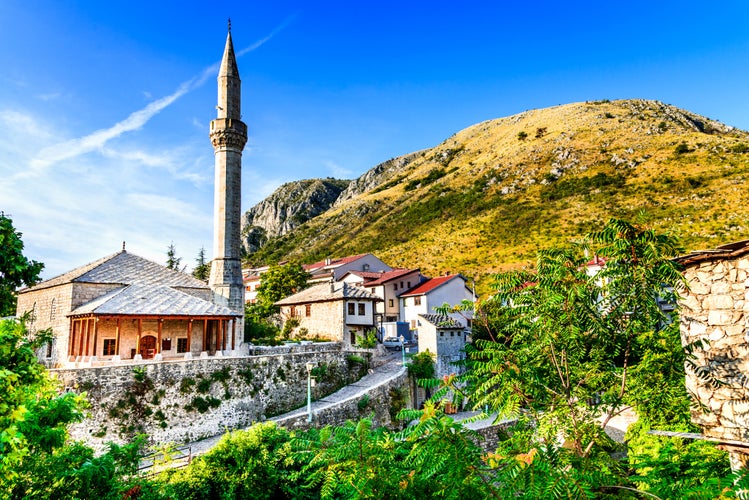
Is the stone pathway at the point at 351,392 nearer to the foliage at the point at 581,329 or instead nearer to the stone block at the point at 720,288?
the foliage at the point at 581,329

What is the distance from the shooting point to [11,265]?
287 inches

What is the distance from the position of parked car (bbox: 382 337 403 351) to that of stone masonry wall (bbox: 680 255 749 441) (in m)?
31.4

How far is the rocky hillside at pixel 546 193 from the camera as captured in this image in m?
63.0

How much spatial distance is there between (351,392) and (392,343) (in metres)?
15.2

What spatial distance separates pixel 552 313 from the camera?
732 cm

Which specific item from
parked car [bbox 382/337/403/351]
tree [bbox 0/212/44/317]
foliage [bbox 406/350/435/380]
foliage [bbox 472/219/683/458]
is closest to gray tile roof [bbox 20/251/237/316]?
foliage [bbox 406/350/435/380]

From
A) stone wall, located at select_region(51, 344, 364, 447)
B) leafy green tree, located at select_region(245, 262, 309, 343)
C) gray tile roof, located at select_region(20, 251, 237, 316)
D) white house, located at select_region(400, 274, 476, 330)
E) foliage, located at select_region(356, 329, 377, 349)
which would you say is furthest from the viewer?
white house, located at select_region(400, 274, 476, 330)

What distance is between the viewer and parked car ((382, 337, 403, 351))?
1503 inches

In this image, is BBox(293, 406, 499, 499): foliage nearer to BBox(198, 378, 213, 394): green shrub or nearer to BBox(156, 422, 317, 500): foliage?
BBox(156, 422, 317, 500): foliage

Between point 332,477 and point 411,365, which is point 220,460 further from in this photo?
point 411,365

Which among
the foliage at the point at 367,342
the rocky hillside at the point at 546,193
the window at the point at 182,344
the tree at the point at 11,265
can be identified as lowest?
the foliage at the point at 367,342

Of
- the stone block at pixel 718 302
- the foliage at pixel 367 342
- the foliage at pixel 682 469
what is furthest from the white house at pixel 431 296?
the stone block at pixel 718 302

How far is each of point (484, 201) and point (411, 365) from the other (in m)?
69.2

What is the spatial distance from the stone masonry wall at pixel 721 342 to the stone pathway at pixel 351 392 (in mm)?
16015
